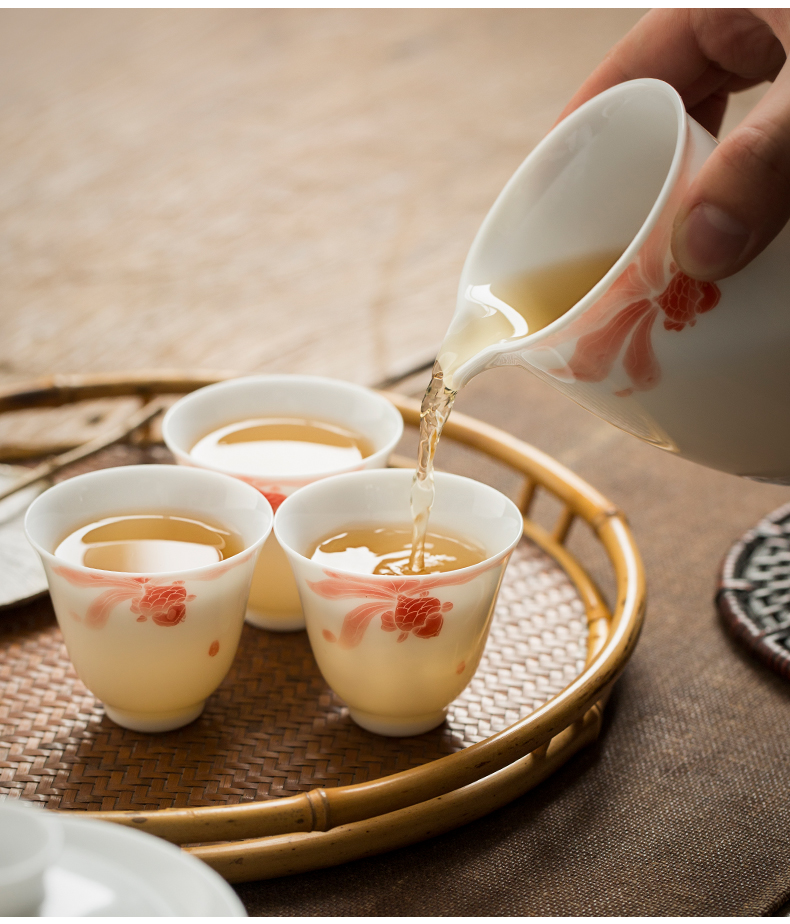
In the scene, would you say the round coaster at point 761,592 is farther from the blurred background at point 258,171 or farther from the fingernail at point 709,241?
the blurred background at point 258,171

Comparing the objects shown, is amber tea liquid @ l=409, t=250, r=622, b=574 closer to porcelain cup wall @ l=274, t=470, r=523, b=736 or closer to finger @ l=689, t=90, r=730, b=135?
porcelain cup wall @ l=274, t=470, r=523, b=736

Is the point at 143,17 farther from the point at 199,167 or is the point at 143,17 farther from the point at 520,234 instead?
the point at 520,234

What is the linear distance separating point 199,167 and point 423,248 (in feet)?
1.83

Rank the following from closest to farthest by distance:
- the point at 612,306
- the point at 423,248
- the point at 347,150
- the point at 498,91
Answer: the point at 612,306 < the point at 423,248 < the point at 347,150 < the point at 498,91

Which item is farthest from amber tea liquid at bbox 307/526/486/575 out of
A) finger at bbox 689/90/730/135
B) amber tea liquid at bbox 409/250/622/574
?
finger at bbox 689/90/730/135

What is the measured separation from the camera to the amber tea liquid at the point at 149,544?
68 cm

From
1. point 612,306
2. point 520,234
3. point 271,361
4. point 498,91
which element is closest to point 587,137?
point 520,234

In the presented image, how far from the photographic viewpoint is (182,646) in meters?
0.63

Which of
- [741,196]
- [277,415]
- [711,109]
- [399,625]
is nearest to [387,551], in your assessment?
[399,625]

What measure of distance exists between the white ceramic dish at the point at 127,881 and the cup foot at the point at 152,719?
0.27m

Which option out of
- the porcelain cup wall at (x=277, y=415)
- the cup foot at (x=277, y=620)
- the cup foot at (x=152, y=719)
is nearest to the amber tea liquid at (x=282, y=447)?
the porcelain cup wall at (x=277, y=415)

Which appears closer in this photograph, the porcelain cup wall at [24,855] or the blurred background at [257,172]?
the porcelain cup wall at [24,855]

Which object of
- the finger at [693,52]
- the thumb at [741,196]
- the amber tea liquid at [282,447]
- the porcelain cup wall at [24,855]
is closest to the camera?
the porcelain cup wall at [24,855]

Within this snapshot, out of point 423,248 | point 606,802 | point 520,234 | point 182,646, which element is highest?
point 520,234
